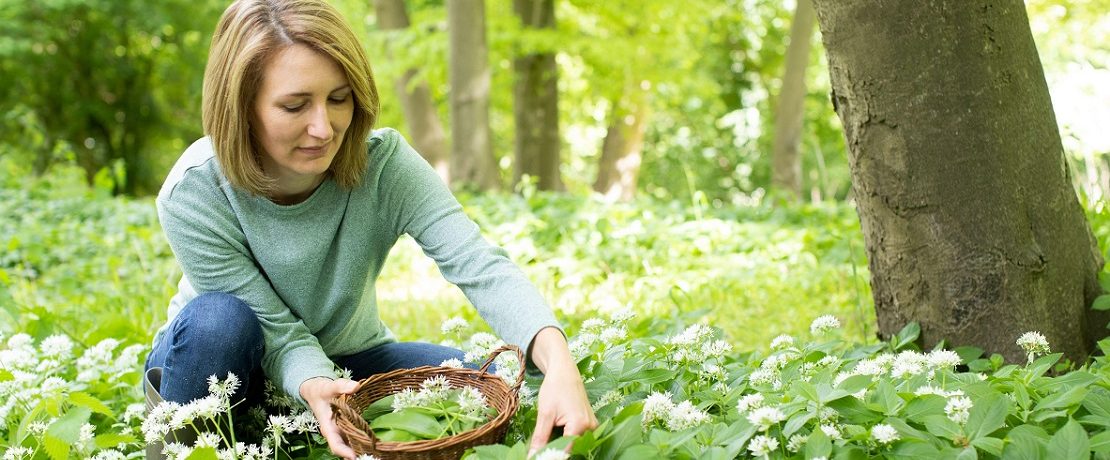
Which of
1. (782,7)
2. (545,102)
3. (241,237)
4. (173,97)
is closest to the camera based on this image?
(241,237)

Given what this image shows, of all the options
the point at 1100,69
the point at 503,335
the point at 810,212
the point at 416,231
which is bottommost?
the point at 810,212

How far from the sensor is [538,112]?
424 inches

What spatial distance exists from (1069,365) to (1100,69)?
9.19ft


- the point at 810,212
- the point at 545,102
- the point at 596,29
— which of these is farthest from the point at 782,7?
the point at 810,212

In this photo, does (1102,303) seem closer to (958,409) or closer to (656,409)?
(958,409)

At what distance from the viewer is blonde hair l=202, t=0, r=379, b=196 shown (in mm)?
2092

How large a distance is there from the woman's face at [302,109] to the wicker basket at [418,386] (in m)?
0.53

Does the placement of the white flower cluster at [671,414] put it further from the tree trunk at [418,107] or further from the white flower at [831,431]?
the tree trunk at [418,107]

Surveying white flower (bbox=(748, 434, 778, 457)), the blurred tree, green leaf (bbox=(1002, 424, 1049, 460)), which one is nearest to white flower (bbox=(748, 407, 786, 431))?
white flower (bbox=(748, 434, 778, 457))

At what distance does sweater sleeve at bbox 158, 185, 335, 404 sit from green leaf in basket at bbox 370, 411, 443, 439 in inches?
15.9

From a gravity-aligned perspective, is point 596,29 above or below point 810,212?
above

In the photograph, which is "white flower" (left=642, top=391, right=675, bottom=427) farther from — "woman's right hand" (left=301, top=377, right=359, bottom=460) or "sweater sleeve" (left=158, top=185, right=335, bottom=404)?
"sweater sleeve" (left=158, top=185, right=335, bottom=404)

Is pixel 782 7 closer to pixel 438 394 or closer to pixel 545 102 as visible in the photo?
pixel 545 102

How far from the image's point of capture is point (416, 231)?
238 centimetres
